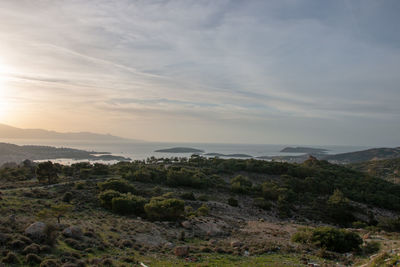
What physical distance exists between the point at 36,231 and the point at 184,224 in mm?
8143

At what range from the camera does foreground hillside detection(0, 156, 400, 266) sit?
962 cm

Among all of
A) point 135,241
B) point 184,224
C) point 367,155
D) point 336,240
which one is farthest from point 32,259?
point 367,155

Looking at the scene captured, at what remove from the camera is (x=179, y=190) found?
27.9m

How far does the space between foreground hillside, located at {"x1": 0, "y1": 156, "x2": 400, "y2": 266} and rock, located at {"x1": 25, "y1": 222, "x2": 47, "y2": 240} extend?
38 millimetres

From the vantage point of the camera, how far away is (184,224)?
15.6m

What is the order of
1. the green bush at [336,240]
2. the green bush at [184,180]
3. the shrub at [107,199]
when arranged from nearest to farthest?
1. the green bush at [336,240]
2. the shrub at [107,199]
3. the green bush at [184,180]

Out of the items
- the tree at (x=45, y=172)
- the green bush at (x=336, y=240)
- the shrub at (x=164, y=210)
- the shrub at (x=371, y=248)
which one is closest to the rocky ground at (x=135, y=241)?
the shrub at (x=371, y=248)

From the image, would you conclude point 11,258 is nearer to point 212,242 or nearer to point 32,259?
point 32,259

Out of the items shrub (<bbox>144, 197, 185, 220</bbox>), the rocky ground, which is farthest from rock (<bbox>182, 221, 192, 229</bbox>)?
shrub (<bbox>144, 197, 185, 220</bbox>)

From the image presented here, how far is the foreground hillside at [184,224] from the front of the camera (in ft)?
31.6

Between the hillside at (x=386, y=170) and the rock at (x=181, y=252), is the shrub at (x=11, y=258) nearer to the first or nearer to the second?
the rock at (x=181, y=252)

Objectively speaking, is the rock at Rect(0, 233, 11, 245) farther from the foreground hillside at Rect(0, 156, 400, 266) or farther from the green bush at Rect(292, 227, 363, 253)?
the green bush at Rect(292, 227, 363, 253)

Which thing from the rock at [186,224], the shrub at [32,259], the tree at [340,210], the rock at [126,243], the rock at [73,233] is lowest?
the tree at [340,210]

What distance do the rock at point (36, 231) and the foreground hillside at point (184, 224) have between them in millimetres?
38
